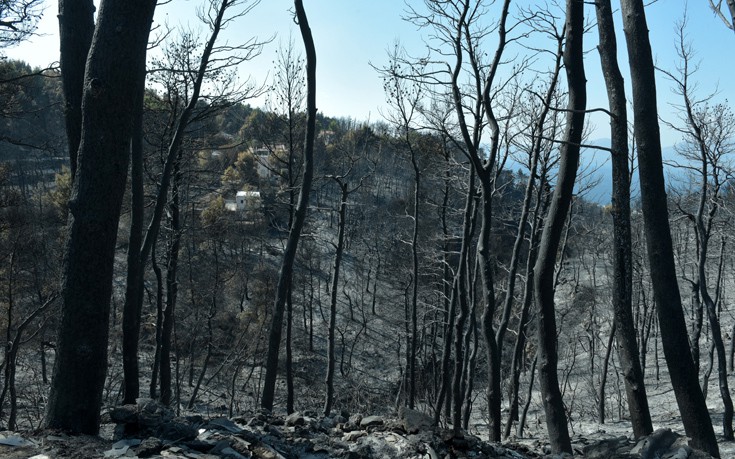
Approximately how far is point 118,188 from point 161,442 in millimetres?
1792

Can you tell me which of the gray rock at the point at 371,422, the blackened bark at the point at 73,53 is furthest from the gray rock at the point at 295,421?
the blackened bark at the point at 73,53

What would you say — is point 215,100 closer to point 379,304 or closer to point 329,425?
point 329,425

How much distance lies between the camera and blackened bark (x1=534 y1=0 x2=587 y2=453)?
5.31 metres

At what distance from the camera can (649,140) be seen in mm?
5070

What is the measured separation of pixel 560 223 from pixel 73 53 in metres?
4.82

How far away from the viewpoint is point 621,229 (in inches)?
203

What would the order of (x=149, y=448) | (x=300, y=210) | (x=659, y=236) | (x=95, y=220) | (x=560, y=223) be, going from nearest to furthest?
(x=149, y=448)
(x=95, y=220)
(x=659, y=236)
(x=560, y=223)
(x=300, y=210)

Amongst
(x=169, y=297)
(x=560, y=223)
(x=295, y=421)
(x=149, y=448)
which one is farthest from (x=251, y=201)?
(x=149, y=448)

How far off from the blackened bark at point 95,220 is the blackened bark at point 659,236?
443 centimetres

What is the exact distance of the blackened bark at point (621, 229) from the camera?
198 inches

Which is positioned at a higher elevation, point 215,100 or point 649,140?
point 215,100

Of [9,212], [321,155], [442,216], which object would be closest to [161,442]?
[442,216]

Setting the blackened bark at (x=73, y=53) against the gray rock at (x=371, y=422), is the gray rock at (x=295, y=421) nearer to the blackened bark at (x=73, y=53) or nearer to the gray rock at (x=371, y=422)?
the gray rock at (x=371, y=422)

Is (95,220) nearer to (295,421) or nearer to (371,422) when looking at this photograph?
(295,421)
